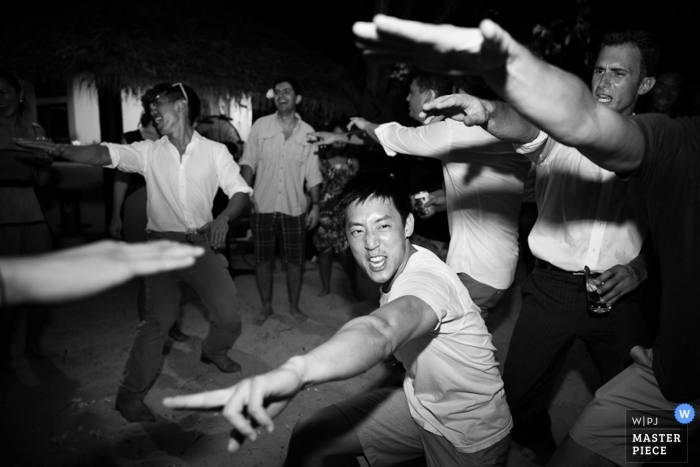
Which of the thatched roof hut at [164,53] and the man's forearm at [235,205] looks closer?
the man's forearm at [235,205]

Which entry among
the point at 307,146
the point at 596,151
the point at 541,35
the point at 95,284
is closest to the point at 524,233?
the point at 307,146

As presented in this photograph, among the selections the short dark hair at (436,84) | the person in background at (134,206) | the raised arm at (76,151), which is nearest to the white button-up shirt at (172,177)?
the raised arm at (76,151)

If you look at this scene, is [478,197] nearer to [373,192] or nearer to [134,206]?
[373,192]

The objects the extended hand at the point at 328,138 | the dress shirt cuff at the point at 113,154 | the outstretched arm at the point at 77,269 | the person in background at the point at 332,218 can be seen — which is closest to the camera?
the outstretched arm at the point at 77,269

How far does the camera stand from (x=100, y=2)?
749cm

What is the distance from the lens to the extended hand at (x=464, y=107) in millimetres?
1599

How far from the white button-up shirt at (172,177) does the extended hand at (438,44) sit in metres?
2.57

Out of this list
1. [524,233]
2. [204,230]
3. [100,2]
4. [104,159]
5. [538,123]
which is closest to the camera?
[538,123]

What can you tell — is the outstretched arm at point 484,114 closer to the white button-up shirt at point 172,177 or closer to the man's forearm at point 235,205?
the man's forearm at point 235,205

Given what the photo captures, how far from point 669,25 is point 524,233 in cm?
546

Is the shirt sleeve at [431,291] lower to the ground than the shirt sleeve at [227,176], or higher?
lower

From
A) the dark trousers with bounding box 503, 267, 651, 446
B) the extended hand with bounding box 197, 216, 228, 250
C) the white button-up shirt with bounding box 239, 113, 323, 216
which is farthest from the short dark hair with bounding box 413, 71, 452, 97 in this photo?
the white button-up shirt with bounding box 239, 113, 323, 216

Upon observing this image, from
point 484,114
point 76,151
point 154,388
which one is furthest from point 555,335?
point 76,151

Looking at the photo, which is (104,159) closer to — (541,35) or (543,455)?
(543,455)
